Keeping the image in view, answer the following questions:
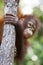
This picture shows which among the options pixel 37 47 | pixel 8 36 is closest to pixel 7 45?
pixel 8 36

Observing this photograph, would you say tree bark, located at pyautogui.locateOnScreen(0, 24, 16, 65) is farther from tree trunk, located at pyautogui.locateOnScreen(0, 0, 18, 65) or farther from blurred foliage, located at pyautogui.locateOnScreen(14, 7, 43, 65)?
blurred foliage, located at pyautogui.locateOnScreen(14, 7, 43, 65)

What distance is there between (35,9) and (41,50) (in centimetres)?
74

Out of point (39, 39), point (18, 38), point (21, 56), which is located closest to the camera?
point (18, 38)

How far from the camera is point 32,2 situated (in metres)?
4.90

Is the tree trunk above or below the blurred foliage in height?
above

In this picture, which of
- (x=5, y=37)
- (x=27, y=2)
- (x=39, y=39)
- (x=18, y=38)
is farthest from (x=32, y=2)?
(x=5, y=37)

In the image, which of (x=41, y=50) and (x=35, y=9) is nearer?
(x=41, y=50)

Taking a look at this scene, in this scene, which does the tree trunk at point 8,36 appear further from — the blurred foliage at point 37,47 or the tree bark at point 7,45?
the blurred foliage at point 37,47

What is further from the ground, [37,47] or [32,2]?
[32,2]

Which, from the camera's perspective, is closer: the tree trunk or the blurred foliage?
the tree trunk

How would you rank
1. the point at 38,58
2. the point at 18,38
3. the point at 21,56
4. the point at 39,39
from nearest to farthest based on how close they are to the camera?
1. the point at 18,38
2. the point at 21,56
3. the point at 38,58
4. the point at 39,39

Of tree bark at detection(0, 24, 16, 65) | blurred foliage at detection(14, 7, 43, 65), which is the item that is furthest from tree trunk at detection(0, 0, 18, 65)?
blurred foliage at detection(14, 7, 43, 65)

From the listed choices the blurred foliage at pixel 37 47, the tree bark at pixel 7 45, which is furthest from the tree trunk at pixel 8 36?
the blurred foliage at pixel 37 47

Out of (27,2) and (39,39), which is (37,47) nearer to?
(39,39)
